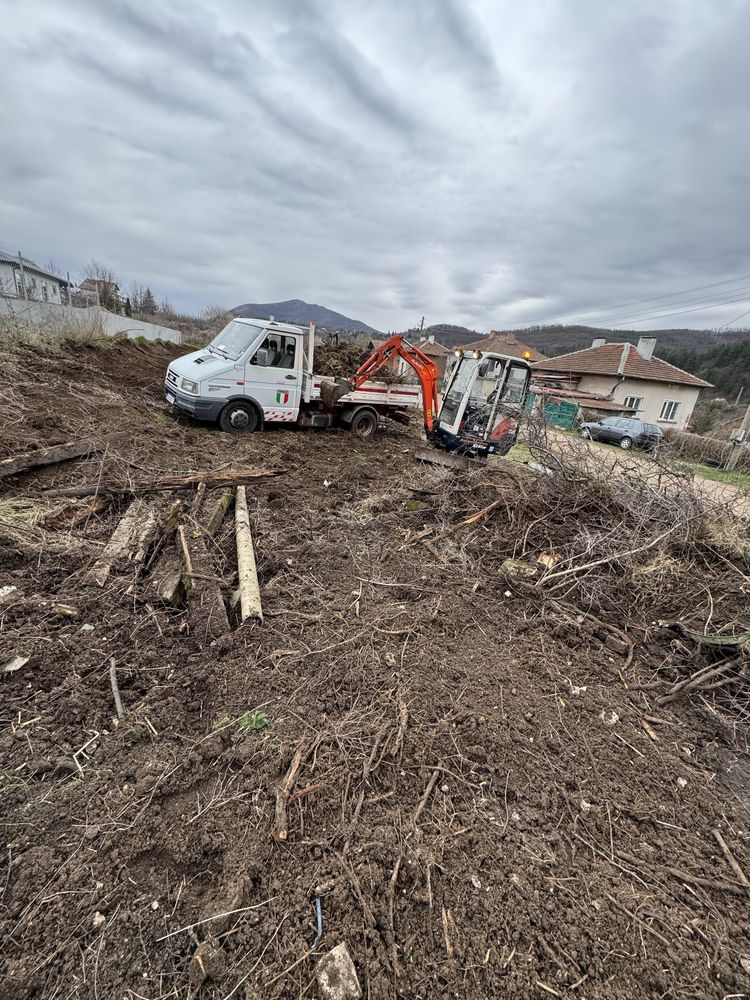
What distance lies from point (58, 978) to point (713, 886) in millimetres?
2775

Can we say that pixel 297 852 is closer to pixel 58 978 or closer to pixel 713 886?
pixel 58 978

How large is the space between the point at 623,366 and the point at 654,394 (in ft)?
9.77

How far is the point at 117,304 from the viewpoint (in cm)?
2386

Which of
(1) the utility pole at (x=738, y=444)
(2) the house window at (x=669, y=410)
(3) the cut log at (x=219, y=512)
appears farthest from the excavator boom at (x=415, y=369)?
(2) the house window at (x=669, y=410)

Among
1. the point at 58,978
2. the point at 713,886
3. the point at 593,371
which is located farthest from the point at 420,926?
the point at 593,371

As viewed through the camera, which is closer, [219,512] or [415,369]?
[219,512]

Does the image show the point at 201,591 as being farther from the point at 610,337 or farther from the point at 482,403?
the point at 610,337

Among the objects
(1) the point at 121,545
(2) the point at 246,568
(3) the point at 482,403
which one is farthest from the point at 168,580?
(3) the point at 482,403

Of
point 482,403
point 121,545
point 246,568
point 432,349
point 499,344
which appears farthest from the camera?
point 499,344

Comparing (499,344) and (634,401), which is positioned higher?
(499,344)

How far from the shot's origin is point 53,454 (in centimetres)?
511

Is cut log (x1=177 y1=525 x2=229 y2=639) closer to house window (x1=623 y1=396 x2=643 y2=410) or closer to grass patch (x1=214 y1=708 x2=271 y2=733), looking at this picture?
grass patch (x1=214 y1=708 x2=271 y2=733)

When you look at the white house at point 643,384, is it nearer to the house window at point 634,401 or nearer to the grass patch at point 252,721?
the house window at point 634,401

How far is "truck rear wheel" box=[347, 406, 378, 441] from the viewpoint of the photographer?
9.84 meters
